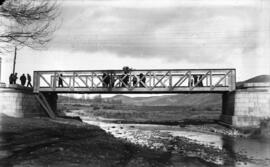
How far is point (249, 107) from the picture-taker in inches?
871

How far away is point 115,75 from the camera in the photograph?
26.0 m

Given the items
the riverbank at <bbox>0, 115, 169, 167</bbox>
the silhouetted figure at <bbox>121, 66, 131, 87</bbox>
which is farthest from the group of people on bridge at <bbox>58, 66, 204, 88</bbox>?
the riverbank at <bbox>0, 115, 169, 167</bbox>

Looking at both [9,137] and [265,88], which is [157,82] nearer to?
[265,88]

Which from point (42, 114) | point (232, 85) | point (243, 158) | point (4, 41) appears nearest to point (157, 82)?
Answer: point (232, 85)

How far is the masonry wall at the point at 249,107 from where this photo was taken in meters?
21.6

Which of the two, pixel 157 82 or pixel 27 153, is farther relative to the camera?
pixel 157 82

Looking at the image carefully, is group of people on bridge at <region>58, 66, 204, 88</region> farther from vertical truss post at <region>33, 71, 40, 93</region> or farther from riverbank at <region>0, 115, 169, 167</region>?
riverbank at <region>0, 115, 169, 167</region>

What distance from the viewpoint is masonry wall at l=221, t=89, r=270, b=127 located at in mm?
21641

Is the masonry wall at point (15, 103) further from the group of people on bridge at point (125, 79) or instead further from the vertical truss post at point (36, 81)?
the group of people on bridge at point (125, 79)

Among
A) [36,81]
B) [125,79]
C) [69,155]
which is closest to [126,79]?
[125,79]

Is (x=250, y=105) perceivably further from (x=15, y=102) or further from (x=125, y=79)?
(x=15, y=102)

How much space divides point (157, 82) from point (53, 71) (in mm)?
9424

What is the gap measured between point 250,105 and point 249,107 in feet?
0.55

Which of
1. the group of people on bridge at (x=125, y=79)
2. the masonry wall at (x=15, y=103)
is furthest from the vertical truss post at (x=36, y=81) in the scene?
the group of people on bridge at (x=125, y=79)
